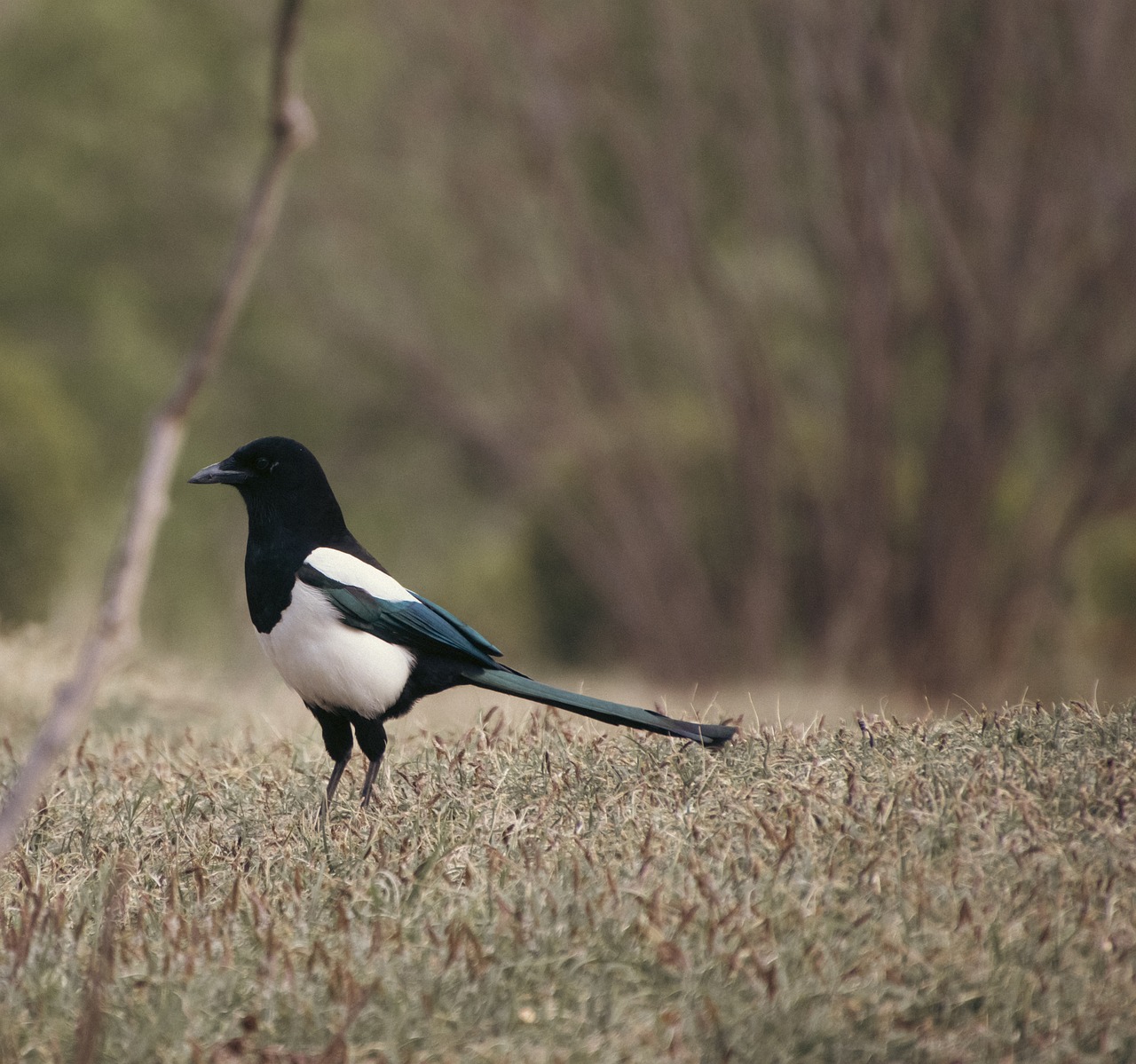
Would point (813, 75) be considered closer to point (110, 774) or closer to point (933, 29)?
point (933, 29)

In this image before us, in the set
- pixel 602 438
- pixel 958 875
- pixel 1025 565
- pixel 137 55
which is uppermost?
pixel 137 55

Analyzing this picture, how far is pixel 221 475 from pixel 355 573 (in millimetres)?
473

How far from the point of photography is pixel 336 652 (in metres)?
3.85

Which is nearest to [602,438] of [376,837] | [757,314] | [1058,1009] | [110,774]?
[757,314]

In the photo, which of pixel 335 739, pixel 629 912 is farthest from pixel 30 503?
pixel 629 912

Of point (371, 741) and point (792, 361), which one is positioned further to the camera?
point (792, 361)

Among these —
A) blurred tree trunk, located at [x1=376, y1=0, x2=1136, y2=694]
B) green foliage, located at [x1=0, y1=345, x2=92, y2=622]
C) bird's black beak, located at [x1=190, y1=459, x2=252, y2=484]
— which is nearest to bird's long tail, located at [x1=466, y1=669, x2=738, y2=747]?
bird's black beak, located at [x1=190, y1=459, x2=252, y2=484]

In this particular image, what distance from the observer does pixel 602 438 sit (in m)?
10.9

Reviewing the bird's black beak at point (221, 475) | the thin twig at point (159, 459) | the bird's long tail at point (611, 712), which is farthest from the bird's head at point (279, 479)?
the thin twig at point (159, 459)

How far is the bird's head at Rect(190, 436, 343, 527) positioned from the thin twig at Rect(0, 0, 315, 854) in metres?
2.72

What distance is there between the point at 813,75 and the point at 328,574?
21.3 ft

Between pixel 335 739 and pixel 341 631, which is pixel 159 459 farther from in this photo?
pixel 335 739

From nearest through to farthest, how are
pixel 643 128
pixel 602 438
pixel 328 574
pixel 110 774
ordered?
pixel 328 574, pixel 110 774, pixel 602 438, pixel 643 128

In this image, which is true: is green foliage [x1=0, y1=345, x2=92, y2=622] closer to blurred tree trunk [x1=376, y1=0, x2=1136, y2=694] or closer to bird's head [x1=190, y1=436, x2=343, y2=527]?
blurred tree trunk [x1=376, y1=0, x2=1136, y2=694]
